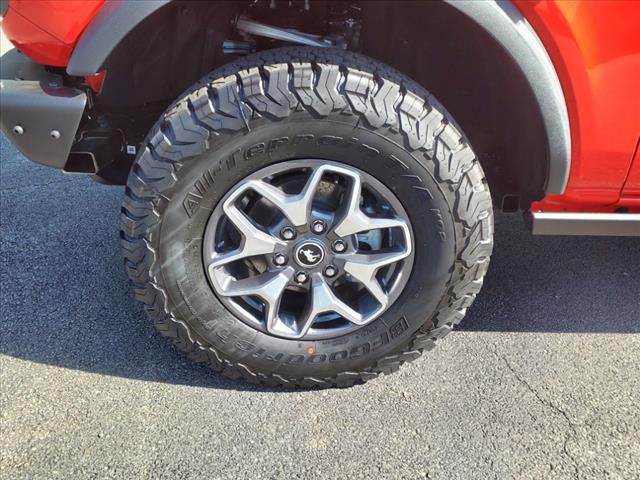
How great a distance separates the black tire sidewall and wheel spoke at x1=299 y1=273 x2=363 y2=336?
0.28 feet

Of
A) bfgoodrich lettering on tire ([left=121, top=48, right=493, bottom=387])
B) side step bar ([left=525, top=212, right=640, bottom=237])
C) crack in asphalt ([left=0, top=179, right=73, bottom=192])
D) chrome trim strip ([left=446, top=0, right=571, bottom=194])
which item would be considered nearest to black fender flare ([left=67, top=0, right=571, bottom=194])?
chrome trim strip ([left=446, top=0, right=571, bottom=194])

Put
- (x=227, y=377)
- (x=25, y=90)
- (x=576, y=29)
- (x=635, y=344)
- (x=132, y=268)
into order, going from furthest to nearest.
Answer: (x=635, y=344) → (x=227, y=377) → (x=132, y=268) → (x=25, y=90) → (x=576, y=29)

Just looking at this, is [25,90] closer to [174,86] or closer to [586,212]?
[174,86]

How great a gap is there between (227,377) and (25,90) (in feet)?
4.09

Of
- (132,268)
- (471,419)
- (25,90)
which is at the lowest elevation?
(471,419)

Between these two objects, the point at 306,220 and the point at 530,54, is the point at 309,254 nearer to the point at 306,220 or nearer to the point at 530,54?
the point at 306,220

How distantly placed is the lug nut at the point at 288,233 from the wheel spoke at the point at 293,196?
0.06 meters

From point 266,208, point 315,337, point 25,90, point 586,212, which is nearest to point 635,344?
point 586,212

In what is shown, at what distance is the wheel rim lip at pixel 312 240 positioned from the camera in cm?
191

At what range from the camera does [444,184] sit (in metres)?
1.90

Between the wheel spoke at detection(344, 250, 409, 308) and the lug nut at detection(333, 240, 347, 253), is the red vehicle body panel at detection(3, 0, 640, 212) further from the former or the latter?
the lug nut at detection(333, 240, 347, 253)

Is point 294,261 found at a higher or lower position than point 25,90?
lower

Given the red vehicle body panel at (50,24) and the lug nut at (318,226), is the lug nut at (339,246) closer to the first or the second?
the lug nut at (318,226)

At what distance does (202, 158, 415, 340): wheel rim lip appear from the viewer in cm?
191
